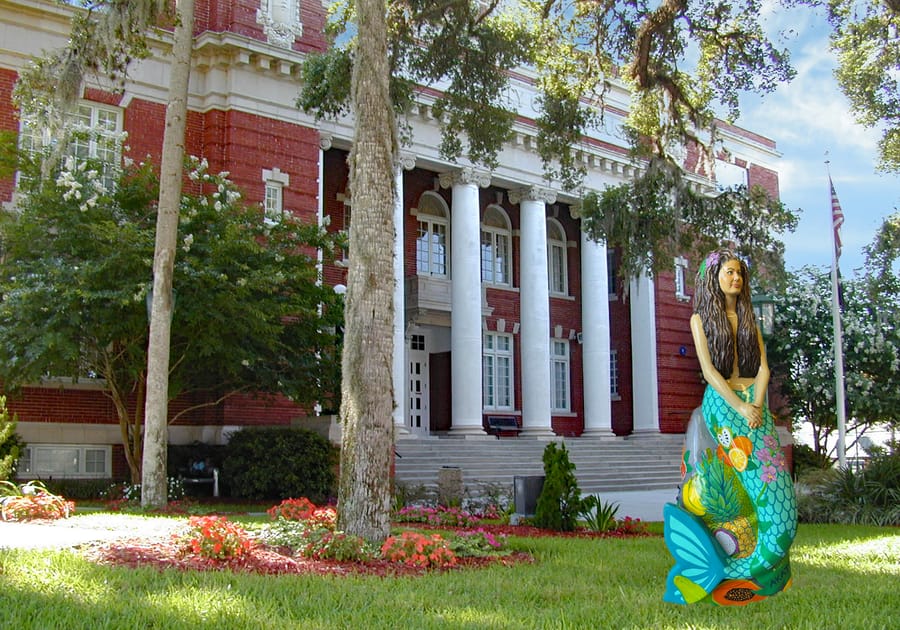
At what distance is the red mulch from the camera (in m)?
7.82

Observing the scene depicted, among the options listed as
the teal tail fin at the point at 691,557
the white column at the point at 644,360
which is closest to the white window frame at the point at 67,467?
the teal tail fin at the point at 691,557

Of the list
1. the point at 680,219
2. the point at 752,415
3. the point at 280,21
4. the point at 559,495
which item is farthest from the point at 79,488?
the point at 752,415

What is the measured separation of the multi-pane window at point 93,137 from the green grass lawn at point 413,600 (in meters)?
11.6

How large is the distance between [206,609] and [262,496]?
12.4m

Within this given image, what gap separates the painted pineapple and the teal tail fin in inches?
3.4

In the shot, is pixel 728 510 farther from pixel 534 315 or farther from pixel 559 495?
pixel 534 315

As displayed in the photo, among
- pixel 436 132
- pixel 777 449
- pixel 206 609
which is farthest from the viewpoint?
pixel 436 132

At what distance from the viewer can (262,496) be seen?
18.1 meters

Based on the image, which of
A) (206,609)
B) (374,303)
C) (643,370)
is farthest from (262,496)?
(643,370)

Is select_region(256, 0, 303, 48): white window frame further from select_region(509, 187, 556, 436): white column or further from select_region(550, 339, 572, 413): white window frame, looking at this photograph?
select_region(550, 339, 572, 413): white window frame

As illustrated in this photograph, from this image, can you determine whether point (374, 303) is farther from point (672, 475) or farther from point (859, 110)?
point (672, 475)

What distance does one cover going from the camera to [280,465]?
57.8ft

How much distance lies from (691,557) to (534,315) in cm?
2171

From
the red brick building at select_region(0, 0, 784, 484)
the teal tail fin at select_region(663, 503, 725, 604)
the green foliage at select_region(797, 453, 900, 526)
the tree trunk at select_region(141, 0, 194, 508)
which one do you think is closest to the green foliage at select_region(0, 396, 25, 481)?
the red brick building at select_region(0, 0, 784, 484)
